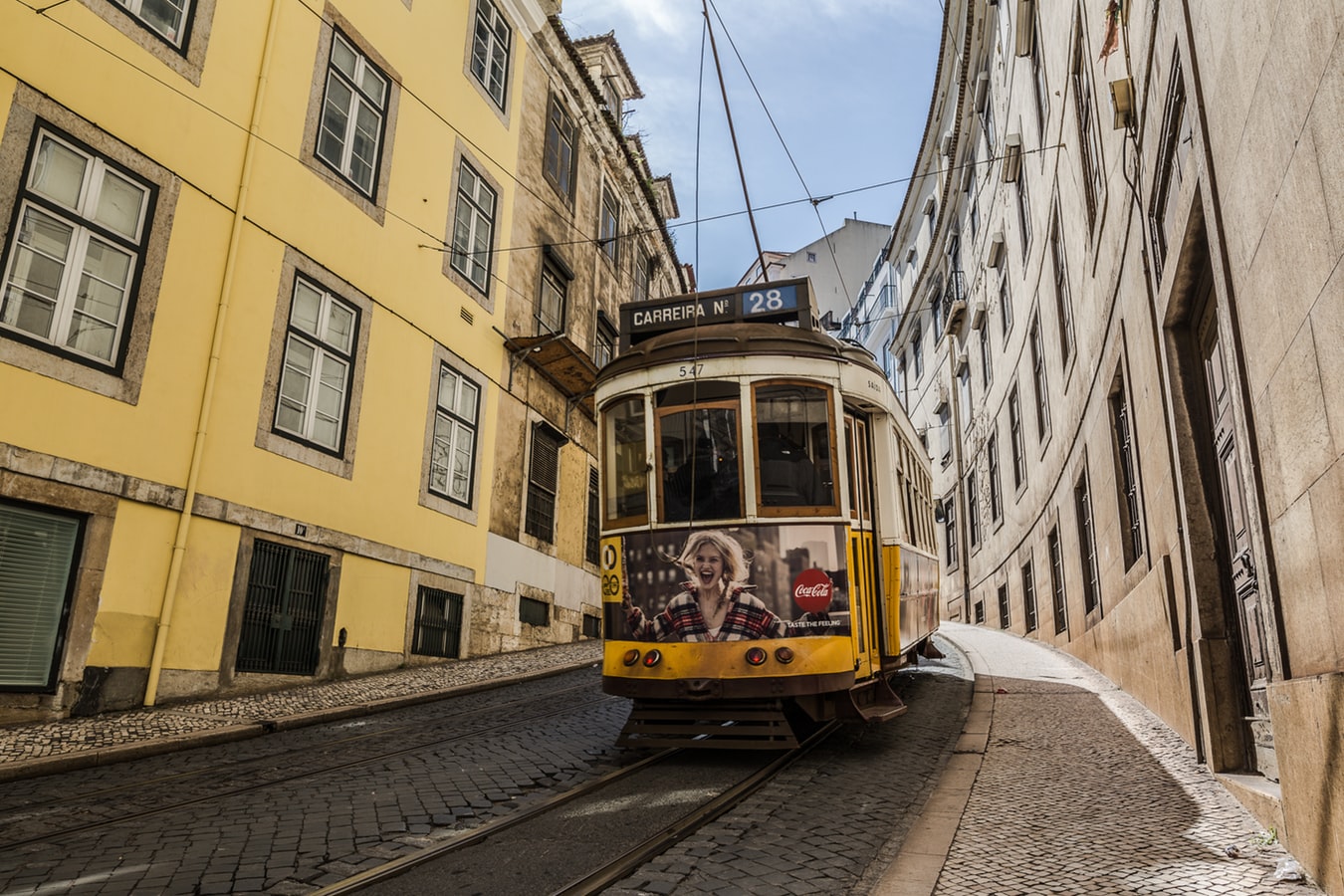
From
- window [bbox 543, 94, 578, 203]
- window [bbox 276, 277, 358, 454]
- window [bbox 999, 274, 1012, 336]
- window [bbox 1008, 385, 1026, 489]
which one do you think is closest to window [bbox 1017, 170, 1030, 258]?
window [bbox 999, 274, 1012, 336]

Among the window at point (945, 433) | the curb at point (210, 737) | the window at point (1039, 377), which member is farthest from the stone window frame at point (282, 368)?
the window at point (945, 433)

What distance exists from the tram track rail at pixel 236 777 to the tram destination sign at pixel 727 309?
12.5ft

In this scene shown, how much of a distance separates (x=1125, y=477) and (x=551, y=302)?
11361mm

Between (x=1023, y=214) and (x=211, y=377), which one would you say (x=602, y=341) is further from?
(x=211, y=377)

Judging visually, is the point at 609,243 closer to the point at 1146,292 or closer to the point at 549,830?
the point at 1146,292

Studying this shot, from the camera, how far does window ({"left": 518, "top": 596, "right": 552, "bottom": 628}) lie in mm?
14852

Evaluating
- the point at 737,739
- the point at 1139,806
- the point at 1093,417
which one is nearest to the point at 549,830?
the point at 737,739

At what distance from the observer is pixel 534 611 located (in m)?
15.3

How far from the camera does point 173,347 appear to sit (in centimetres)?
840

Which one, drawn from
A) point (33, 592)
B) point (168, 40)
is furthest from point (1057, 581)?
point (168, 40)

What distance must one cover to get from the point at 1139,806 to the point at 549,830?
3.38 m

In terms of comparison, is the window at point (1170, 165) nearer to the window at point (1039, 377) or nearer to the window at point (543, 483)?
the window at point (1039, 377)

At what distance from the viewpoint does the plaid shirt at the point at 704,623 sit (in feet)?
19.8

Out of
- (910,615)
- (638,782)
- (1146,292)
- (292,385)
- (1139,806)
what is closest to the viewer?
(1139,806)
